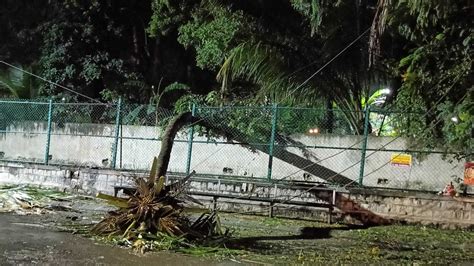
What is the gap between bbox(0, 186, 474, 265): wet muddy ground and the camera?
6.95 metres

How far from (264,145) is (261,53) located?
7.68 feet

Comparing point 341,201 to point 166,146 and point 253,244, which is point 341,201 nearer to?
point 253,244

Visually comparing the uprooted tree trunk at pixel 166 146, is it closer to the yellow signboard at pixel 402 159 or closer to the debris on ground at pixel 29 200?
the debris on ground at pixel 29 200

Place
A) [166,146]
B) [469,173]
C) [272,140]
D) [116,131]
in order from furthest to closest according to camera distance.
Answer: [116,131] → [272,140] → [469,173] → [166,146]

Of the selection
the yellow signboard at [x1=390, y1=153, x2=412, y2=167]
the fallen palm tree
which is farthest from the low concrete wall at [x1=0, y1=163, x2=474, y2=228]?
the fallen palm tree

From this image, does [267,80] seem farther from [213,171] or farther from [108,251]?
[108,251]

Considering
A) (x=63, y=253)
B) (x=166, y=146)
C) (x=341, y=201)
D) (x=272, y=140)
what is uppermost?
(x=272, y=140)

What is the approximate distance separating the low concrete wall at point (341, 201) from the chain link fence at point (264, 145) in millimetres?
940

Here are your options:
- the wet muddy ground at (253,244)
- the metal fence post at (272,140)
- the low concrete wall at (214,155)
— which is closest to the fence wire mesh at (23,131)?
the low concrete wall at (214,155)

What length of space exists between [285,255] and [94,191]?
6.59m

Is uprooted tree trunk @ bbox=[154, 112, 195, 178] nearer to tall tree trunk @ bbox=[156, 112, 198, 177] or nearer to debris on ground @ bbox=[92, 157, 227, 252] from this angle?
tall tree trunk @ bbox=[156, 112, 198, 177]

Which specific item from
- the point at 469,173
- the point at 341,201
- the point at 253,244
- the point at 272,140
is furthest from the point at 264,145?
the point at 253,244

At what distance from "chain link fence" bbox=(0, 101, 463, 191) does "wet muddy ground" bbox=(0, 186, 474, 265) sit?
5.80ft

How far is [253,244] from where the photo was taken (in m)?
8.11
